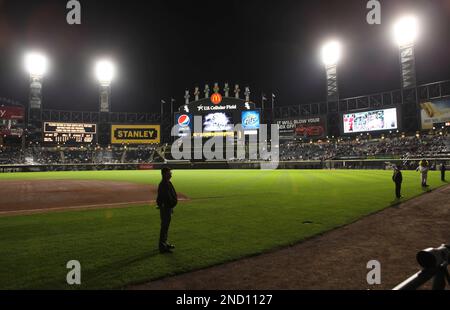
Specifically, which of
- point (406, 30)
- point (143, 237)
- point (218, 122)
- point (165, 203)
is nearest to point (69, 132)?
point (218, 122)

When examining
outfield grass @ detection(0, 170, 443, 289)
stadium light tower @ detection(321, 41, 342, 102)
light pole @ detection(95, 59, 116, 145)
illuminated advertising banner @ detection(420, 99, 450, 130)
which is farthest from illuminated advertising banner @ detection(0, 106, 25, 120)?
illuminated advertising banner @ detection(420, 99, 450, 130)

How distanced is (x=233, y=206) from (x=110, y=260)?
724 centimetres

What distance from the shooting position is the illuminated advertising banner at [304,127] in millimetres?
69062

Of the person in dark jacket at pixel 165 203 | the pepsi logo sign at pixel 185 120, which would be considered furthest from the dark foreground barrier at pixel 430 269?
the pepsi logo sign at pixel 185 120

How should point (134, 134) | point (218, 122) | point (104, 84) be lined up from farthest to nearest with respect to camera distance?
point (134, 134)
point (104, 84)
point (218, 122)

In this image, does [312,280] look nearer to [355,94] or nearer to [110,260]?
[110,260]

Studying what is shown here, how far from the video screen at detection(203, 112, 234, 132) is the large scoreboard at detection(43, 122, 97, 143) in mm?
28513

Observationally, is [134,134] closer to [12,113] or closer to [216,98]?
[216,98]

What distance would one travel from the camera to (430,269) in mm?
2301

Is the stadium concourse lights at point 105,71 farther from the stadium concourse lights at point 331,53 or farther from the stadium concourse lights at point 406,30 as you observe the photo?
the stadium concourse lights at point 406,30

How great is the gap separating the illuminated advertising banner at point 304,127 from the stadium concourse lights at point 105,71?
41.1 metres

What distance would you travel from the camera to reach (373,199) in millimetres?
14414

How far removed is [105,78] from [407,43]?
204 ft
